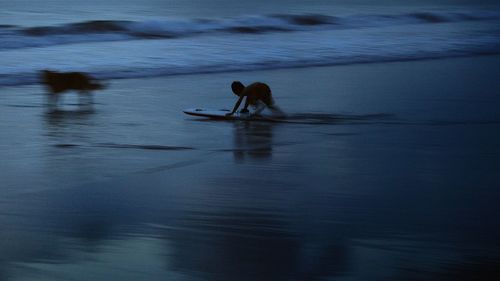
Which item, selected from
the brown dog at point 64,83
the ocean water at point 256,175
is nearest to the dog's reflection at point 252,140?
the ocean water at point 256,175

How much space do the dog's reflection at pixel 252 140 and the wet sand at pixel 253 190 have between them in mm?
31

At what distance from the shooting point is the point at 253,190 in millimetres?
6762

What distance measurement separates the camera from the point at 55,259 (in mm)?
4965

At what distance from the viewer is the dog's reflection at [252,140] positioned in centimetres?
824

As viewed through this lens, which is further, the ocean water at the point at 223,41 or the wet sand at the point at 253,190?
the ocean water at the point at 223,41

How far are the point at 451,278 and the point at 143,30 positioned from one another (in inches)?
911

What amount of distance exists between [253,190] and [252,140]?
229 cm

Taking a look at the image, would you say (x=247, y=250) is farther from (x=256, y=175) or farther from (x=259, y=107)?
(x=259, y=107)

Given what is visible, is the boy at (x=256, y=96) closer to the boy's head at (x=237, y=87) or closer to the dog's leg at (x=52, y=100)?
the boy's head at (x=237, y=87)

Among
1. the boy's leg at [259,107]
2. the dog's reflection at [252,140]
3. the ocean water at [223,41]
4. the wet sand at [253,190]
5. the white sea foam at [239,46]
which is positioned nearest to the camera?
the wet sand at [253,190]

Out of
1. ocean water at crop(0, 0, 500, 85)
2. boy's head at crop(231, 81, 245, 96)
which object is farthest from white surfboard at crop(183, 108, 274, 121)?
ocean water at crop(0, 0, 500, 85)

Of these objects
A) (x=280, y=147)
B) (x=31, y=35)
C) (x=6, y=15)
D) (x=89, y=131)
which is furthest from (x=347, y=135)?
(x=6, y=15)

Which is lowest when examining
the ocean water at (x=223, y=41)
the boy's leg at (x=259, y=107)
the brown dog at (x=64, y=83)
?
the ocean water at (x=223, y=41)

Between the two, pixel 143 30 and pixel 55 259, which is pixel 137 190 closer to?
pixel 55 259
